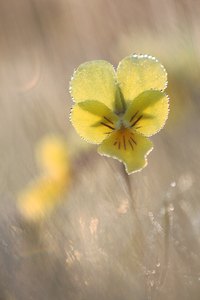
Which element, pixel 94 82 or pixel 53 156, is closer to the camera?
pixel 94 82

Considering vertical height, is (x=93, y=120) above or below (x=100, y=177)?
above

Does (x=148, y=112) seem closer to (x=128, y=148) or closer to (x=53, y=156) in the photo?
(x=128, y=148)

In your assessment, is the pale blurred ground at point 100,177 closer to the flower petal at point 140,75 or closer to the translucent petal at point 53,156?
the translucent petal at point 53,156

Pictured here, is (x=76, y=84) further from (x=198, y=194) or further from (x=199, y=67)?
(x=199, y=67)

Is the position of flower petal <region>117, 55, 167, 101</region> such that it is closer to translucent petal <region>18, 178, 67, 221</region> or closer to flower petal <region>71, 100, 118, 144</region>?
flower petal <region>71, 100, 118, 144</region>

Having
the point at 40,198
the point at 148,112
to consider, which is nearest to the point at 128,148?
the point at 148,112

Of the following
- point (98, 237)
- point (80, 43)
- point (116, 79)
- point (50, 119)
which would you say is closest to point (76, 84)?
point (116, 79)

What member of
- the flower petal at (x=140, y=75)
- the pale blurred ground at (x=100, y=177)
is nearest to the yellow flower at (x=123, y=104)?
the flower petal at (x=140, y=75)
